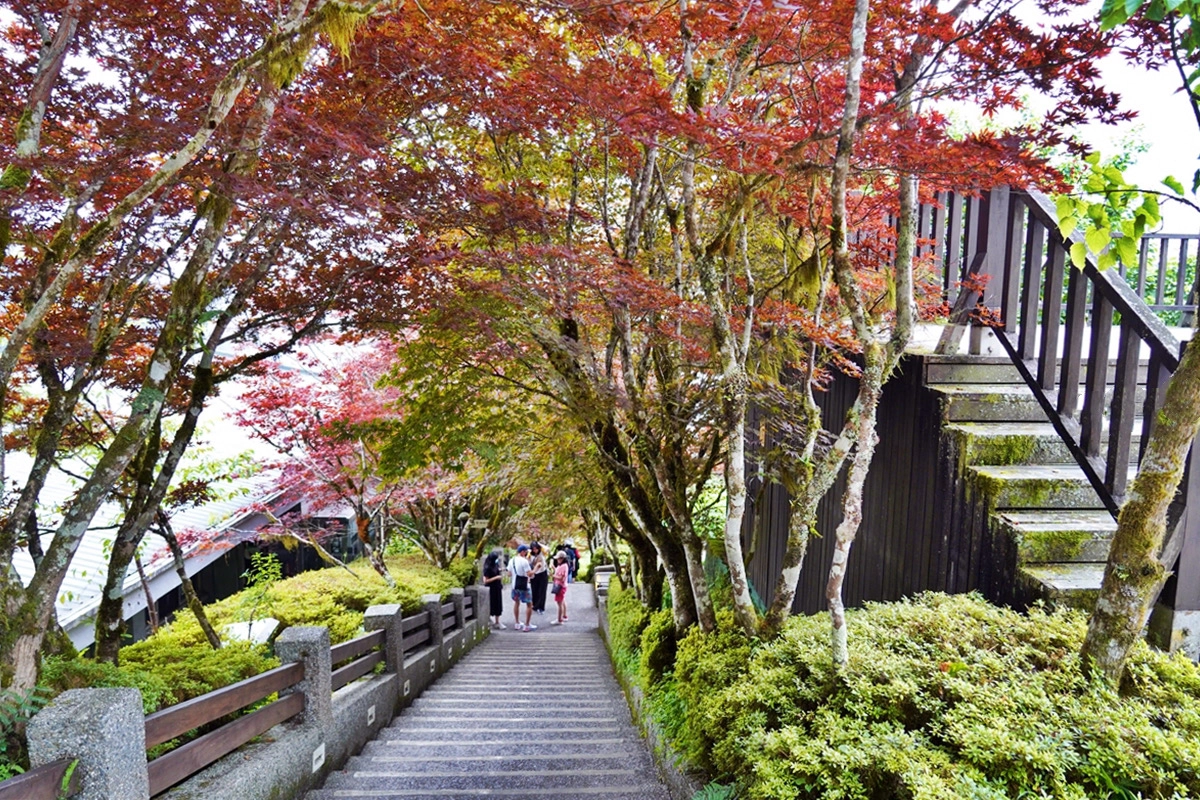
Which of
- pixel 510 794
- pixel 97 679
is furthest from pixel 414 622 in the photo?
pixel 97 679

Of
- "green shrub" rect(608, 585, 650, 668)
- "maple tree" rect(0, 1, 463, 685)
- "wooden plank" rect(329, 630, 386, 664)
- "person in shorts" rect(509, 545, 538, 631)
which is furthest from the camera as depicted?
"person in shorts" rect(509, 545, 538, 631)

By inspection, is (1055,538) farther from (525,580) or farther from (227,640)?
(525,580)

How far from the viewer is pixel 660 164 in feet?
18.6

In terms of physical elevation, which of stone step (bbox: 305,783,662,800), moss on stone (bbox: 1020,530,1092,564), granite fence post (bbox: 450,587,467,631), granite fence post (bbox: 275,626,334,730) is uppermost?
moss on stone (bbox: 1020,530,1092,564)

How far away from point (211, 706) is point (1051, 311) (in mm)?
5052

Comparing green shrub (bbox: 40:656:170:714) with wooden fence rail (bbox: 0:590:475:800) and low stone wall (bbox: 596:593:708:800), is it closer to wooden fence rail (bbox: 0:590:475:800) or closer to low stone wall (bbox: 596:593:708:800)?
wooden fence rail (bbox: 0:590:475:800)

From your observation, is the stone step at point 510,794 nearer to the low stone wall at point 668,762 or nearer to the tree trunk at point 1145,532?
the low stone wall at point 668,762

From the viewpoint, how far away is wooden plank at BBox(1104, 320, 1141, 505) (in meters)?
3.42

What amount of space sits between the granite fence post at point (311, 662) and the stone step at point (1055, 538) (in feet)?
14.8

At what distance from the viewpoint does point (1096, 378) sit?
3.64m

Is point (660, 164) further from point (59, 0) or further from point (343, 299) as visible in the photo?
point (59, 0)

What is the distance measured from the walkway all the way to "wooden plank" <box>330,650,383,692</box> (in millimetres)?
587

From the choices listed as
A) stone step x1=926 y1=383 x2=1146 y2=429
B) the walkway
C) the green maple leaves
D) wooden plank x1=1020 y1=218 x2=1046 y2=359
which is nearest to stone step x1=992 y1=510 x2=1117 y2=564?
stone step x1=926 y1=383 x2=1146 y2=429

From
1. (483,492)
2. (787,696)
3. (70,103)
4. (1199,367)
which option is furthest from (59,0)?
(483,492)
